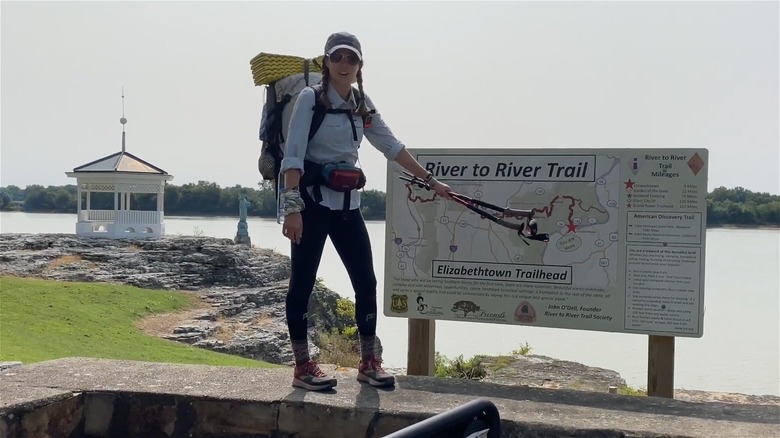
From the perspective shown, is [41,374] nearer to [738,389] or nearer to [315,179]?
[315,179]

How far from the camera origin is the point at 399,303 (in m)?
4.70

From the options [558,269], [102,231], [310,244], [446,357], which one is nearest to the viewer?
[310,244]

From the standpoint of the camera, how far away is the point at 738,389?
32.7 ft

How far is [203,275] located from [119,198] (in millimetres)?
9665

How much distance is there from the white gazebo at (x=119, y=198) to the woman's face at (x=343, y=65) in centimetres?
2580

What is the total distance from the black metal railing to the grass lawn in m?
6.30

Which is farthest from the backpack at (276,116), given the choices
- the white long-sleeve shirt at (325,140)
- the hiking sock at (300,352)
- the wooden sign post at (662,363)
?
the wooden sign post at (662,363)

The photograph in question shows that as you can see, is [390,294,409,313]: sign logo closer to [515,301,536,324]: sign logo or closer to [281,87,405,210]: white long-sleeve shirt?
[515,301,536,324]: sign logo

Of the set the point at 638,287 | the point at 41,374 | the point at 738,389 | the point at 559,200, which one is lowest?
the point at 738,389

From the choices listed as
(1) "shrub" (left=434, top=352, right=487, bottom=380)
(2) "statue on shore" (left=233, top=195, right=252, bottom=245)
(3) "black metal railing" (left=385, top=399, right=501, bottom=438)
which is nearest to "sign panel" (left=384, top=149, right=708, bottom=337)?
(3) "black metal railing" (left=385, top=399, right=501, bottom=438)

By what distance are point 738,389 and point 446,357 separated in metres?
3.95

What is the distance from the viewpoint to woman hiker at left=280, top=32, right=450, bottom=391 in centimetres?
367

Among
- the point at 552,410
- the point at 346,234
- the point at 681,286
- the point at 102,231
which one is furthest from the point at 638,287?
the point at 102,231

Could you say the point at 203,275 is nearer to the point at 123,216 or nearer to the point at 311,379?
the point at 123,216
